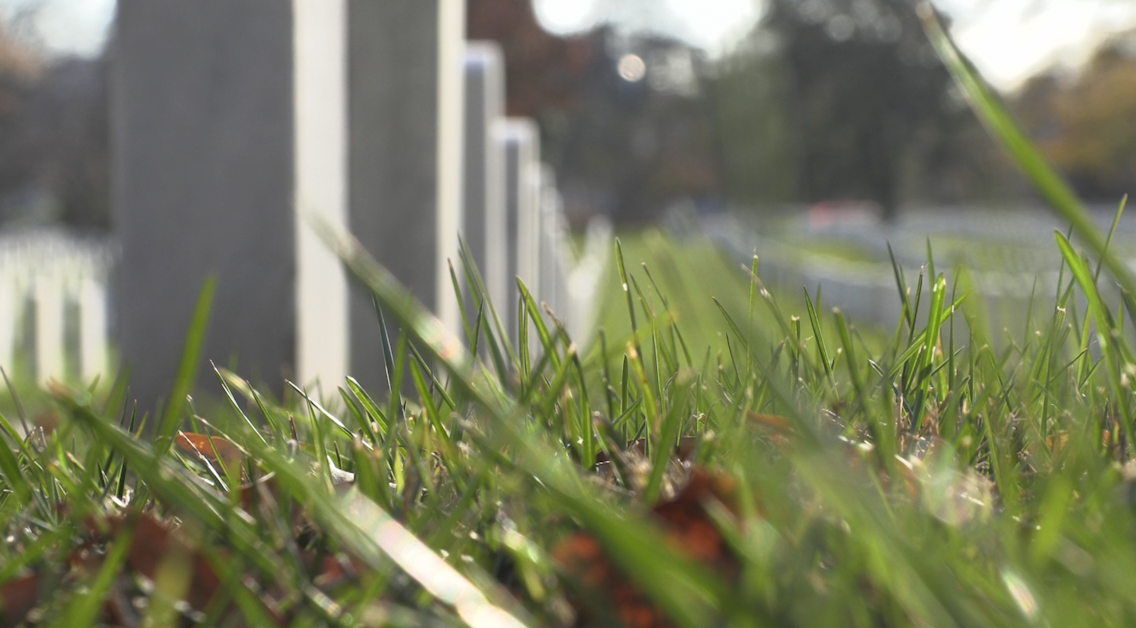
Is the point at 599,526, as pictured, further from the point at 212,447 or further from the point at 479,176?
the point at 479,176

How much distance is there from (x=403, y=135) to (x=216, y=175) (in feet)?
6.23

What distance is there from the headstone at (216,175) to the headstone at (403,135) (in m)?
1.61

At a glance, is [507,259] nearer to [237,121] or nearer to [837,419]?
[237,121]

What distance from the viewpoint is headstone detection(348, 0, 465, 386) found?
4.67 metres

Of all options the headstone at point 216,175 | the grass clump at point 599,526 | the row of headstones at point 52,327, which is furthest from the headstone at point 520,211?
the grass clump at point 599,526

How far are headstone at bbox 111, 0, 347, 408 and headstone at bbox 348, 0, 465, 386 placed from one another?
1.61 m

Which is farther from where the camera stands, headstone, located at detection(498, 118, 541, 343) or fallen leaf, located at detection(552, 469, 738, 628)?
headstone, located at detection(498, 118, 541, 343)

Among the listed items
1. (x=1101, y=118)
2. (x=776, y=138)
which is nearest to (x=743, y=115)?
(x=776, y=138)

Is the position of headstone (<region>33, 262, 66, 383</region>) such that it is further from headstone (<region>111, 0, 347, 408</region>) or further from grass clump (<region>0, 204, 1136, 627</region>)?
grass clump (<region>0, 204, 1136, 627</region>)

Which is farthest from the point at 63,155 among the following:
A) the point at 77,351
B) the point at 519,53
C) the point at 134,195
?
the point at 134,195

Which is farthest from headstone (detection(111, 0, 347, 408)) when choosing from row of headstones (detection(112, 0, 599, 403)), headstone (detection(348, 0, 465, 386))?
headstone (detection(348, 0, 465, 386))

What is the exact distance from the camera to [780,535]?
68 centimetres

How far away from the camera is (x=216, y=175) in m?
2.90

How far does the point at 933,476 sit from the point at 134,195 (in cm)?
264
